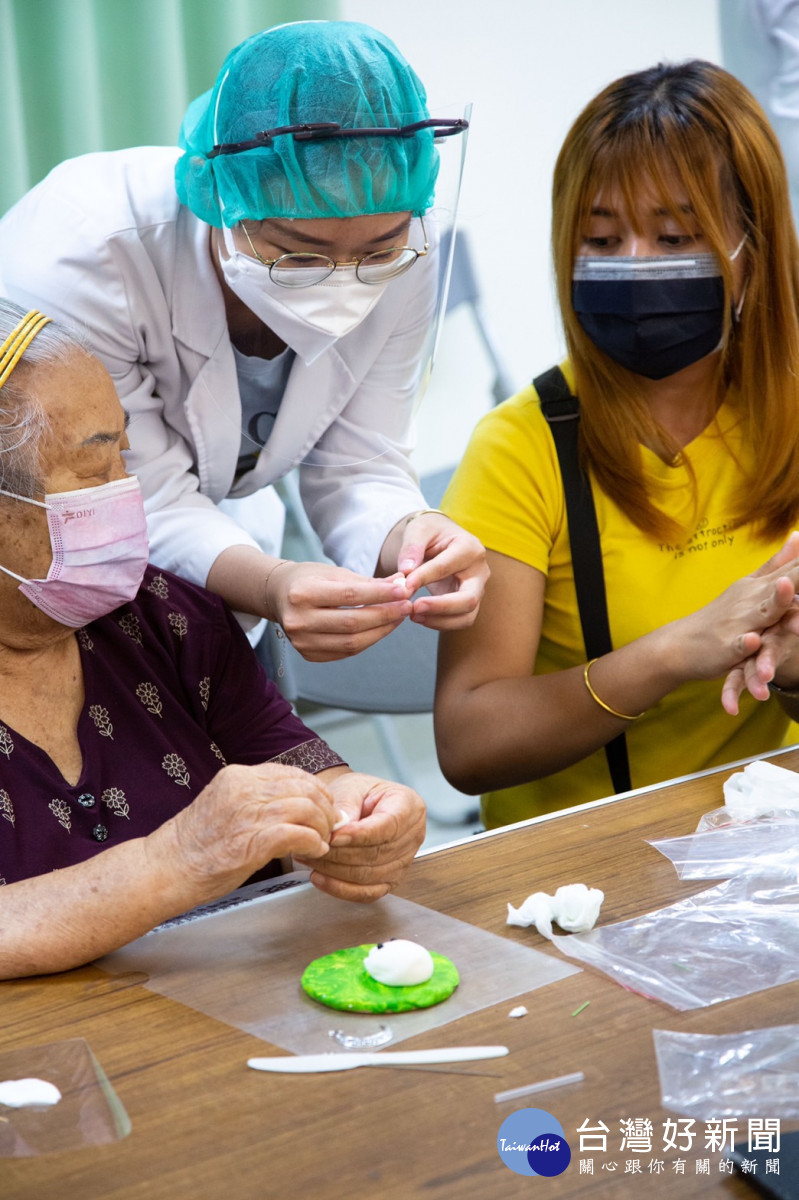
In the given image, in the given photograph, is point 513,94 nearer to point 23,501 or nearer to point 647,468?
point 647,468

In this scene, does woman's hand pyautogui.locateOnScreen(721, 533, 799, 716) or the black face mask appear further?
the black face mask

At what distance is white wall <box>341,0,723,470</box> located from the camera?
3.57 m

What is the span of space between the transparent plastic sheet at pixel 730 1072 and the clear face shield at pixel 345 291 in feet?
2.97

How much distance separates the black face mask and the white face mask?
349 millimetres

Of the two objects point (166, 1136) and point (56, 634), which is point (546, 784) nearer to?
point (56, 634)

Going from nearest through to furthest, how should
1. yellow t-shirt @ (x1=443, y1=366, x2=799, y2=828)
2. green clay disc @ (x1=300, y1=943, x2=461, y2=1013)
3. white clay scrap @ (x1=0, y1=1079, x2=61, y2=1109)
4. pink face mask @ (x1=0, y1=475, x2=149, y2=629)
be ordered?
white clay scrap @ (x1=0, y1=1079, x2=61, y2=1109) → green clay disc @ (x1=300, y1=943, x2=461, y2=1013) → pink face mask @ (x1=0, y1=475, x2=149, y2=629) → yellow t-shirt @ (x1=443, y1=366, x2=799, y2=828)

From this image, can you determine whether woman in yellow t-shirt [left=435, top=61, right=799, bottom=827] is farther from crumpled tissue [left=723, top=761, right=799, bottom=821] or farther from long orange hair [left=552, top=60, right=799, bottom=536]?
crumpled tissue [left=723, top=761, right=799, bottom=821]

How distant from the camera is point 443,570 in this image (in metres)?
1.52

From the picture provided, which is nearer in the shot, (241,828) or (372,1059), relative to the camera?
(372,1059)

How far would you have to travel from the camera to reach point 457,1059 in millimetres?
917

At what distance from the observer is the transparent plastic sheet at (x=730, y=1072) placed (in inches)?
33.4

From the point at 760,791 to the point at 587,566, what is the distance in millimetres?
490

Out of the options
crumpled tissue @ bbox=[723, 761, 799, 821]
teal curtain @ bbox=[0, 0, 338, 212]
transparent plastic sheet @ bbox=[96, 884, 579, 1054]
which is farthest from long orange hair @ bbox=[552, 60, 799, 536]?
teal curtain @ bbox=[0, 0, 338, 212]

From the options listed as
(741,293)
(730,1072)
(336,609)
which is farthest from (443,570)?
(730,1072)
